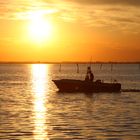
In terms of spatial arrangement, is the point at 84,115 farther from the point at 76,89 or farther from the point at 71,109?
the point at 76,89

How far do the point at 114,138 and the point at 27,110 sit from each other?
46.6 ft

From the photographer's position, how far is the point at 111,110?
3659 cm

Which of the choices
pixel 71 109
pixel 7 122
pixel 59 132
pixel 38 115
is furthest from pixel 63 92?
pixel 59 132

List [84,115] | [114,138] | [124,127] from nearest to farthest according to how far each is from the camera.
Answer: [114,138]
[124,127]
[84,115]

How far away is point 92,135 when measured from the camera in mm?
24562

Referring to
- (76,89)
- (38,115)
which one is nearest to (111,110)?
(38,115)

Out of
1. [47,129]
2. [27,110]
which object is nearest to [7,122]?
[47,129]

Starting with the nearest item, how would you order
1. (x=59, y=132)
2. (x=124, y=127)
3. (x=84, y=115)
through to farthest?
(x=59, y=132) → (x=124, y=127) → (x=84, y=115)

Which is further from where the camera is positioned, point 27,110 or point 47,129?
point 27,110

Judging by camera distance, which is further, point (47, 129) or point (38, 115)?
point (38, 115)

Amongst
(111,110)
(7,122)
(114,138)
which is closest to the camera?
(114,138)

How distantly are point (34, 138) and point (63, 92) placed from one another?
32.0 metres

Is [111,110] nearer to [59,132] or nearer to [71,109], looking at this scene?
[71,109]

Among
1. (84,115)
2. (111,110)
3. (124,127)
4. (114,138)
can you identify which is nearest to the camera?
(114,138)
